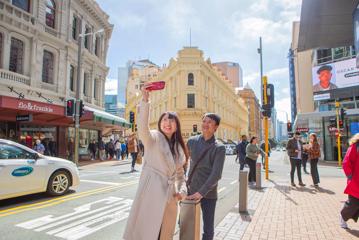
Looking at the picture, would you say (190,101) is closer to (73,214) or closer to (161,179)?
(73,214)

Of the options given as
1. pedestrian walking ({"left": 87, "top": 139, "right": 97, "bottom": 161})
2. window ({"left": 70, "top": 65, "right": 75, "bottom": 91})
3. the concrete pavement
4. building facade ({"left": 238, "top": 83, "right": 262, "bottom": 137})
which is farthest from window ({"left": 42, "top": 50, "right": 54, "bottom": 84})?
building facade ({"left": 238, "top": 83, "right": 262, "bottom": 137})

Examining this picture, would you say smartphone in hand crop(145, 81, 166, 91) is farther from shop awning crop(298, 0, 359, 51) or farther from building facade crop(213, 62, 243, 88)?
building facade crop(213, 62, 243, 88)

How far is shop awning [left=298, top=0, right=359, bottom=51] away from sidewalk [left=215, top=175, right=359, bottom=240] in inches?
155

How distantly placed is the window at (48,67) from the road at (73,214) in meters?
14.6

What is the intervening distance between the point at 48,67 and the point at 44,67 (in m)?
0.34

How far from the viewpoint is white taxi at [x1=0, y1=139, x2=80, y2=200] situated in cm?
627

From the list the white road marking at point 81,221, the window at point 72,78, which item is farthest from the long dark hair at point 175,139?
the window at point 72,78

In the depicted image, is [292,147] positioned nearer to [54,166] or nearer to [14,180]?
[54,166]

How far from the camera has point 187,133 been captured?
43125 mm

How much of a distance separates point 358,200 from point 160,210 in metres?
3.80

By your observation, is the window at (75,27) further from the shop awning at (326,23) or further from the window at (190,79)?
the window at (190,79)

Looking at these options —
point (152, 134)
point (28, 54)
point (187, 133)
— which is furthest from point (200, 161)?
point (187, 133)

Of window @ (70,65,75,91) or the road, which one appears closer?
the road

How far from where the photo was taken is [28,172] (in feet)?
21.9
